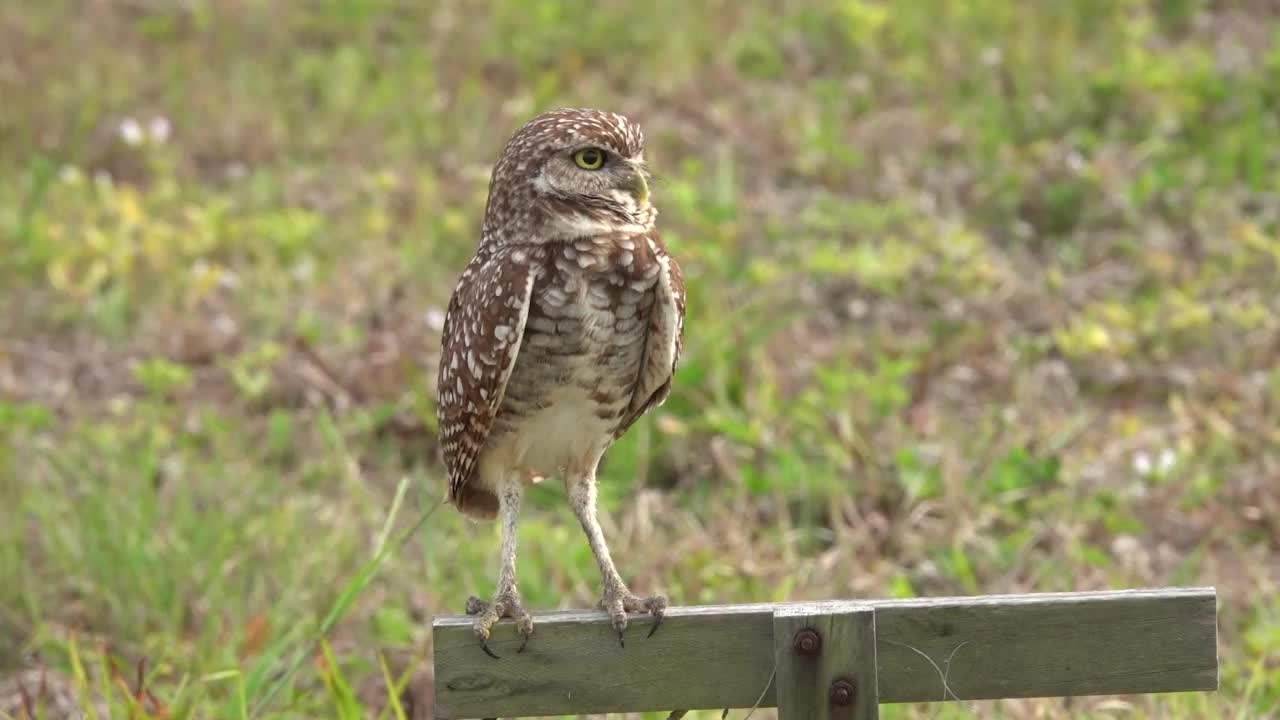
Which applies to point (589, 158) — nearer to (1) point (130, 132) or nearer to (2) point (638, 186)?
(2) point (638, 186)

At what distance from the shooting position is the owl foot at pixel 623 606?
9.75ft

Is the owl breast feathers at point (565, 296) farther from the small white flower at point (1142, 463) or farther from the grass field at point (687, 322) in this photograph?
the small white flower at point (1142, 463)

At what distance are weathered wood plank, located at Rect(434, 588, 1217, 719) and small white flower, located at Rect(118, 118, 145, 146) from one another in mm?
6030

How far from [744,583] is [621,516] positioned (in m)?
0.84

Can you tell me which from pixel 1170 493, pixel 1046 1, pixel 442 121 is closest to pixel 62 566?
pixel 1170 493

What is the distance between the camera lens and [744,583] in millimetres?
5180

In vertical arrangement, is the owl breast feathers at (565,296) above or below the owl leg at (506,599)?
above

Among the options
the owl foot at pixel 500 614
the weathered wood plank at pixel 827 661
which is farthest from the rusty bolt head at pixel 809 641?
the owl foot at pixel 500 614

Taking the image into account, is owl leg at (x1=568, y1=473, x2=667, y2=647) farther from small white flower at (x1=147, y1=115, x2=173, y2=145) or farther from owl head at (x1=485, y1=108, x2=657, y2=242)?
small white flower at (x1=147, y1=115, x2=173, y2=145)

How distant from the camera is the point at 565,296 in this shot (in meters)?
3.25

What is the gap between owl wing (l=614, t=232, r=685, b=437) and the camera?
328cm

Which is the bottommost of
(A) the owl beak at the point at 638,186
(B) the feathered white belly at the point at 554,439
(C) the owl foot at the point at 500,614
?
(C) the owl foot at the point at 500,614

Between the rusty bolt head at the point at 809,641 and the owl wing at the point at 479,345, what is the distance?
84 cm

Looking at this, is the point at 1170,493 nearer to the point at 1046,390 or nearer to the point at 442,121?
the point at 1046,390
